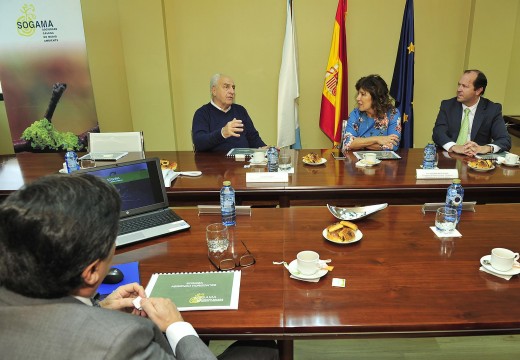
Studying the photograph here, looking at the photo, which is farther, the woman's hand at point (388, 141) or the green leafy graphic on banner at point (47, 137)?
the green leafy graphic on banner at point (47, 137)

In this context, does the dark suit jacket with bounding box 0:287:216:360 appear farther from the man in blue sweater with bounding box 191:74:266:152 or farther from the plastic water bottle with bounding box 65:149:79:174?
the man in blue sweater with bounding box 191:74:266:152

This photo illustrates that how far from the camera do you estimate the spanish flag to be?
12.8 feet

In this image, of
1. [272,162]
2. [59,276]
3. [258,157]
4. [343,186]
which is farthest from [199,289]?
[258,157]

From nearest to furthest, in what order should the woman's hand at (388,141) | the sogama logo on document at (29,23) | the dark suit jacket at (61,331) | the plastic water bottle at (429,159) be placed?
the dark suit jacket at (61,331) < the plastic water bottle at (429,159) < the woman's hand at (388,141) < the sogama logo on document at (29,23)

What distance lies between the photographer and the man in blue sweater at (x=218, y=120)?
9.95 feet

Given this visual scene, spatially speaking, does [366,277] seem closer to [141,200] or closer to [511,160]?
[141,200]

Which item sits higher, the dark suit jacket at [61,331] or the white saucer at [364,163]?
the dark suit jacket at [61,331]

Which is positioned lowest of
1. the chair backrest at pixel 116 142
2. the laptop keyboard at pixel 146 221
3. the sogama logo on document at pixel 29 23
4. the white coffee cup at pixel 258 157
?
the laptop keyboard at pixel 146 221

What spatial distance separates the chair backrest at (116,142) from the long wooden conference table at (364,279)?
141 cm

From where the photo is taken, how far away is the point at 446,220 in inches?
60.5

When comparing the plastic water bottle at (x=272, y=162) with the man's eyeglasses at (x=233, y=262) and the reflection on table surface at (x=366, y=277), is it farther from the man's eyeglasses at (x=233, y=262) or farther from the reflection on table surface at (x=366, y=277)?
the man's eyeglasses at (x=233, y=262)

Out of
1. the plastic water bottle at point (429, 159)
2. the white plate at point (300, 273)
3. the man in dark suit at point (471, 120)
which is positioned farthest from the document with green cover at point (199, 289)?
the man in dark suit at point (471, 120)

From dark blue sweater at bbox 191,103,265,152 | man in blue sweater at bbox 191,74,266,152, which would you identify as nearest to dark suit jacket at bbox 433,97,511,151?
dark blue sweater at bbox 191,103,265,152

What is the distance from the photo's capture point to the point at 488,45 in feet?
12.9
